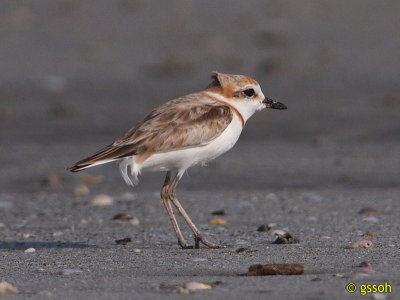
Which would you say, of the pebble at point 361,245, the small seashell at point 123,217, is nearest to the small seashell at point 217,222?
the small seashell at point 123,217

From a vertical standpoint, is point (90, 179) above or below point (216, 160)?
below

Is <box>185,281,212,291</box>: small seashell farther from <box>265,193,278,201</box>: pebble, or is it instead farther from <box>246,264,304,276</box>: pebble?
<box>265,193,278,201</box>: pebble

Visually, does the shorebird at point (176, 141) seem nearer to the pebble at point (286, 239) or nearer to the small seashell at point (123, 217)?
the pebble at point (286, 239)

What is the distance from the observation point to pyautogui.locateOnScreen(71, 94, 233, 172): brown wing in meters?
6.10

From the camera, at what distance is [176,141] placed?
6.21 m

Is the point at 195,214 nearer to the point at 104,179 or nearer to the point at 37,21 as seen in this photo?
the point at 104,179

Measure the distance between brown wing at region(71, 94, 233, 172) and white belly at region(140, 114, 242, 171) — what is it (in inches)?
1.3

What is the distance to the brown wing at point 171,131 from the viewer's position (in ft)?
20.0

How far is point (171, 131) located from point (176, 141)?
0.23 feet

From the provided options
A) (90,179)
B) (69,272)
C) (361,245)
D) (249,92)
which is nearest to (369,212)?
(249,92)

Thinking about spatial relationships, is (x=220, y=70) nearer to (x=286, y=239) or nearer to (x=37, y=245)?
(x=37, y=245)

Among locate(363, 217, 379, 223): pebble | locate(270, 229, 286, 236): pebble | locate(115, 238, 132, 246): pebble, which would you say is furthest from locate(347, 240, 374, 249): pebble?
locate(115, 238, 132, 246): pebble

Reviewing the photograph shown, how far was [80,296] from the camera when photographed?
4598 mm

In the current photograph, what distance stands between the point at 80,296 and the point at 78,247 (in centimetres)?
178
